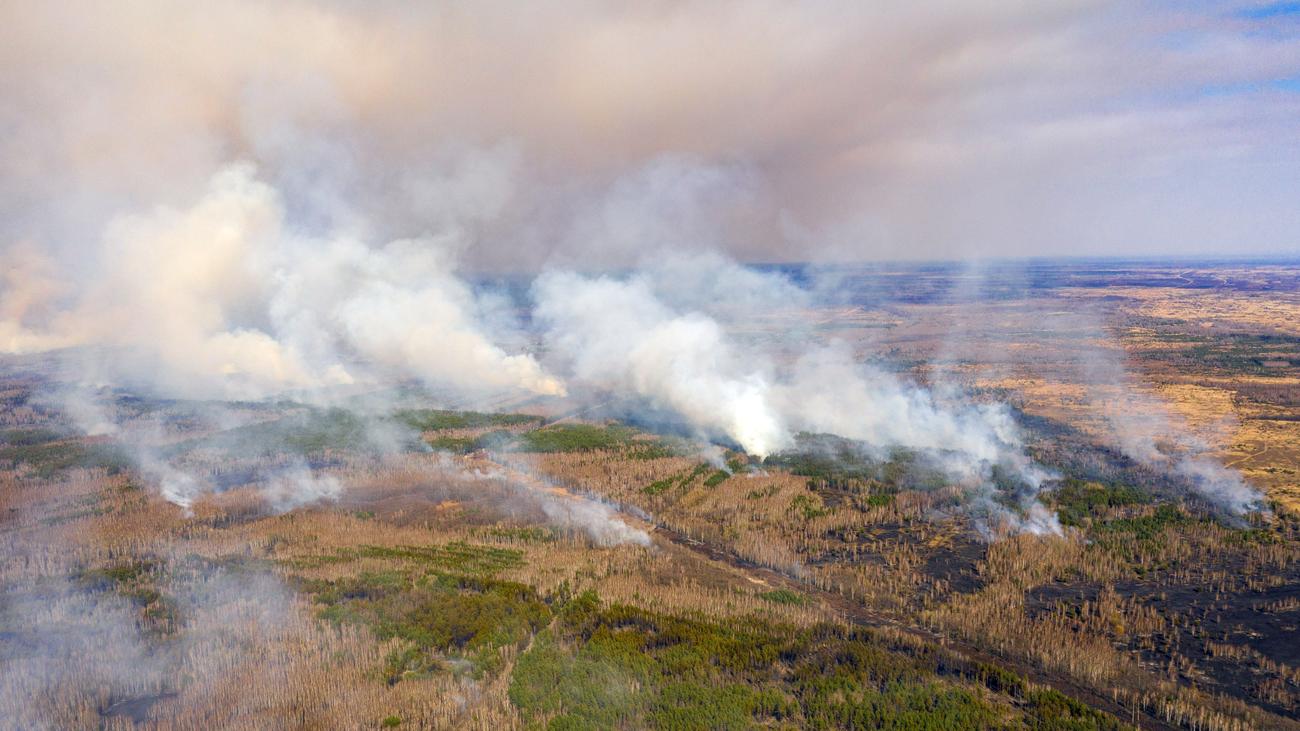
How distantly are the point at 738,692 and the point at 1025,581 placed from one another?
63.1ft

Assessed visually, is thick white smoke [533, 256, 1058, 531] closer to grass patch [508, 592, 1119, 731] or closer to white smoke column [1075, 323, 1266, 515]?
white smoke column [1075, 323, 1266, 515]

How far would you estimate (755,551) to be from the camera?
4197 cm

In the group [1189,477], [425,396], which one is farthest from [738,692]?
[425,396]

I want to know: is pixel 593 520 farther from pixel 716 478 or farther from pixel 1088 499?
pixel 1088 499

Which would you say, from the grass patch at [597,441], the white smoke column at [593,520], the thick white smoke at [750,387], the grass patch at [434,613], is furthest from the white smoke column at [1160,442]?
the grass patch at [434,613]

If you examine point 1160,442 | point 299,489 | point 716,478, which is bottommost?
point 1160,442

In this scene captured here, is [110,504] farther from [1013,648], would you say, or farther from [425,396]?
[1013,648]

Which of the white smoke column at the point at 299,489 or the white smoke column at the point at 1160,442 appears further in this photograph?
the white smoke column at the point at 299,489

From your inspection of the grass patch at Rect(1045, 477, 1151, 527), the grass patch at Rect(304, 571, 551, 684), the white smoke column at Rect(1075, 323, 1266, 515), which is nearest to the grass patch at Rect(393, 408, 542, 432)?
the grass patch at Rect(304, 571, 551, 684)

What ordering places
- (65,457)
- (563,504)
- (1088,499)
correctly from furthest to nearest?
(65,457) → (563,504) → (1088,499)

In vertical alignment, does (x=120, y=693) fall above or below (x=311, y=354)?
below

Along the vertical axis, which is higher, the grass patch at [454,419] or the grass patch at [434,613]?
the grass patch at [454,419]

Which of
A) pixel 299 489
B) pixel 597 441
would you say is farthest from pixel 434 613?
pixel 597 441

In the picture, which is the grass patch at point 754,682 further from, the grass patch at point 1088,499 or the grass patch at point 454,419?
the grass patch at point 454,419
